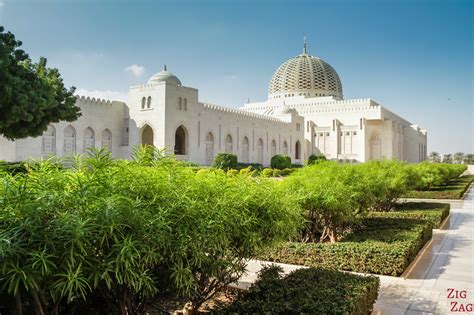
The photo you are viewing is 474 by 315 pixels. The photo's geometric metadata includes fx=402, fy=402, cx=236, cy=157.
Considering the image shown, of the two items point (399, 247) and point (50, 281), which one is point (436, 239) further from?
point (50, 281)

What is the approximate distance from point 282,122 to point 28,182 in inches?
1433

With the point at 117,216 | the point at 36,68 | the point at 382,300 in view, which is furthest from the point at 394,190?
the point at 36,68

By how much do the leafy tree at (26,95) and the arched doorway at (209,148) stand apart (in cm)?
1328

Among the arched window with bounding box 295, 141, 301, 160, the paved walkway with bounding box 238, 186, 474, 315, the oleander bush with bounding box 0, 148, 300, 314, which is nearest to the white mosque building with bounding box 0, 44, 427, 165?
the arched window with bounding box 295, 141, 301, 160

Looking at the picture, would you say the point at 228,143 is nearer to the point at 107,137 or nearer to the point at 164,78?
the point at 164,78

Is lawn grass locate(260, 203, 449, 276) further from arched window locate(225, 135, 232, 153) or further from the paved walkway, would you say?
arched window locate(225, 135, 232, 153)

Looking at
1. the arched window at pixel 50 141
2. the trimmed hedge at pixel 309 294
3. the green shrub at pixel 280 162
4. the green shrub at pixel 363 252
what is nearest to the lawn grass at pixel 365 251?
the green shrub at pixel 363 252

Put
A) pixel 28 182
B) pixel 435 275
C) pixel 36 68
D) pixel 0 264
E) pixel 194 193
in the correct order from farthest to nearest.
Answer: pixel 36 68 → pixel 435 275 → pixel 194 193 → pixel 28 182 → pixel 0 264

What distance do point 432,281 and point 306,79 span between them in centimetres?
4644

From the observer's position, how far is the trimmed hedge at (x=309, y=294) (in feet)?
9.77

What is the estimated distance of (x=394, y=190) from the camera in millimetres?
10305

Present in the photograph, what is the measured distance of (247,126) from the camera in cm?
3309

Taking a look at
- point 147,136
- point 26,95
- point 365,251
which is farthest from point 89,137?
point 365,251

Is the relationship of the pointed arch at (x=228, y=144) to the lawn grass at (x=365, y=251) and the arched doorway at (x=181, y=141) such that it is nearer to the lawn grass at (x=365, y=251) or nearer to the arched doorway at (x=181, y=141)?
the arched doorway at (x=181, y=141)
